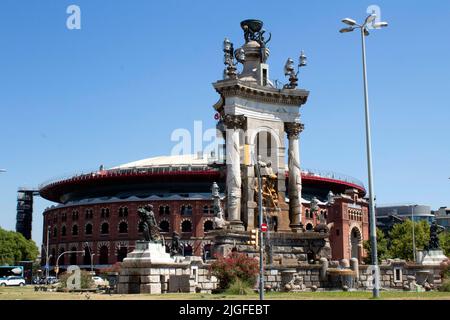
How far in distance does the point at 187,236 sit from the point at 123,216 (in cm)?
1133

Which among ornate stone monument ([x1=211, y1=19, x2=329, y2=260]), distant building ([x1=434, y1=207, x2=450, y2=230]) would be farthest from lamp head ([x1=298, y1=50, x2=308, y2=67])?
distant building ([x1=434, y1=207, x2=450, y2=230])

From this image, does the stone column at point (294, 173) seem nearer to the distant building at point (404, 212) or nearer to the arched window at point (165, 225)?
the arched window at point (165, 225)

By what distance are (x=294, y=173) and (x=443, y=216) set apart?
4858 inches

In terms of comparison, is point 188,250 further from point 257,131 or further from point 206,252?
point 257,131

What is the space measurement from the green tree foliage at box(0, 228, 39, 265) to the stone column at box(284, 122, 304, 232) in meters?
73.6

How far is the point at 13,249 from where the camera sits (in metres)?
113

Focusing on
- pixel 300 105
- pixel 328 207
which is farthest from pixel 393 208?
pixel 300 105

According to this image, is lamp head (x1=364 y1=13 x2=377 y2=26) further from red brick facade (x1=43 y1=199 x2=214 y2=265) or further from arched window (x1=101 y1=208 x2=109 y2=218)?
arched window (x1=101 y1=208 x2=109 y2=218)

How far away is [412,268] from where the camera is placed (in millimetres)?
44750

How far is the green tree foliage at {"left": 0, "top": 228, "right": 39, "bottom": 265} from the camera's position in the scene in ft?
361

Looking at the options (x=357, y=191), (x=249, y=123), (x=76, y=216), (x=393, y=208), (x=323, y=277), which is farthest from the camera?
(x=393, y=208)

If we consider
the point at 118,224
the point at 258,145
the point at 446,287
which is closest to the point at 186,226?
the point at 118,224

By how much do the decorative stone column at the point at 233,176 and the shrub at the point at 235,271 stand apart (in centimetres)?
1191
